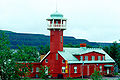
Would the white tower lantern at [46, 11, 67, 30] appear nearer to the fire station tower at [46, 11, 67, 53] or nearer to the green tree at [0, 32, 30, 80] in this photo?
the fire station tower at [46, 11, 67, 53]

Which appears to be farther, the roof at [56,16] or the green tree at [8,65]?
the roof at [56,16]

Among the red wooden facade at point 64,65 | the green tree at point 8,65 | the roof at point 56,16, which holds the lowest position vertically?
the red wooden facade at point 64,65

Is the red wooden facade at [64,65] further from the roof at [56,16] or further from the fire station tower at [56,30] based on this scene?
the roof at [56,16]

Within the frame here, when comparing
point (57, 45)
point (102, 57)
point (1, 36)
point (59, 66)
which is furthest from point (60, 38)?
point (1, 36)

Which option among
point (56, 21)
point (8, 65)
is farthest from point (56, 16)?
point (8, 65)

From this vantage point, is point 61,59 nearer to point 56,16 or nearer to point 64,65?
point 64,65

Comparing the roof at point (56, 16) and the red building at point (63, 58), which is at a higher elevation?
the roof at point (56, 16)

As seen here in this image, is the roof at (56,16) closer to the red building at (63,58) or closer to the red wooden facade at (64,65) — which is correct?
the red building at (63,58)

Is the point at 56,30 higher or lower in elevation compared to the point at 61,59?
higher

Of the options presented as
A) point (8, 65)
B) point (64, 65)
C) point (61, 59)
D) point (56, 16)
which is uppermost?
point (56, 16)

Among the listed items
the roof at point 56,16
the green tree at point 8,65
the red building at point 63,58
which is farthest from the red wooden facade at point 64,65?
the green tree at point 8,65

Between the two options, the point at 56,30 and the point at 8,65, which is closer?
the point at 8,65

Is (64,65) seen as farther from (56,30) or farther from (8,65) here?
(8,65)

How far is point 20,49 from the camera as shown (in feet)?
79.3
